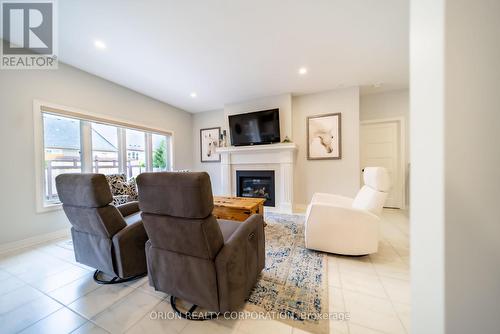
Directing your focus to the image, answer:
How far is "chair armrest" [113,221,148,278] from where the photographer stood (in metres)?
1.37

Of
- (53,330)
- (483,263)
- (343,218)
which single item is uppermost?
(483,263)

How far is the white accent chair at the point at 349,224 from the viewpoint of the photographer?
5.82 ft

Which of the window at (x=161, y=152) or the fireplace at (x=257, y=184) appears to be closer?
the fireplace at (x=257, y=184)

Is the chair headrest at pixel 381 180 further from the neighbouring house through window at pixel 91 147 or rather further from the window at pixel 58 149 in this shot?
the window at pixel 58 149

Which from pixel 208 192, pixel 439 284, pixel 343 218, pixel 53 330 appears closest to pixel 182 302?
pixel 53 330

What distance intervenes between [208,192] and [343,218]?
4.93 ft

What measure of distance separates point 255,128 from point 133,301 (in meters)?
3.40

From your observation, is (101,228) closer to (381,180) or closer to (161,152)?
(381,180)

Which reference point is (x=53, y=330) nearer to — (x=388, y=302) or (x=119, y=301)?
(x=119, y=301)

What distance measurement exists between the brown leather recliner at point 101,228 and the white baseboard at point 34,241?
1.53 meters

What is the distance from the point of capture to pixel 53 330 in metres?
1.09

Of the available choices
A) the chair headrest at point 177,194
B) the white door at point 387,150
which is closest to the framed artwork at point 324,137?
the white door at point 387,150

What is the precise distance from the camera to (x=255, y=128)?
3.94 m

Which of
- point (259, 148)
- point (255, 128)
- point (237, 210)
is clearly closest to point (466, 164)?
point (237, 210)
